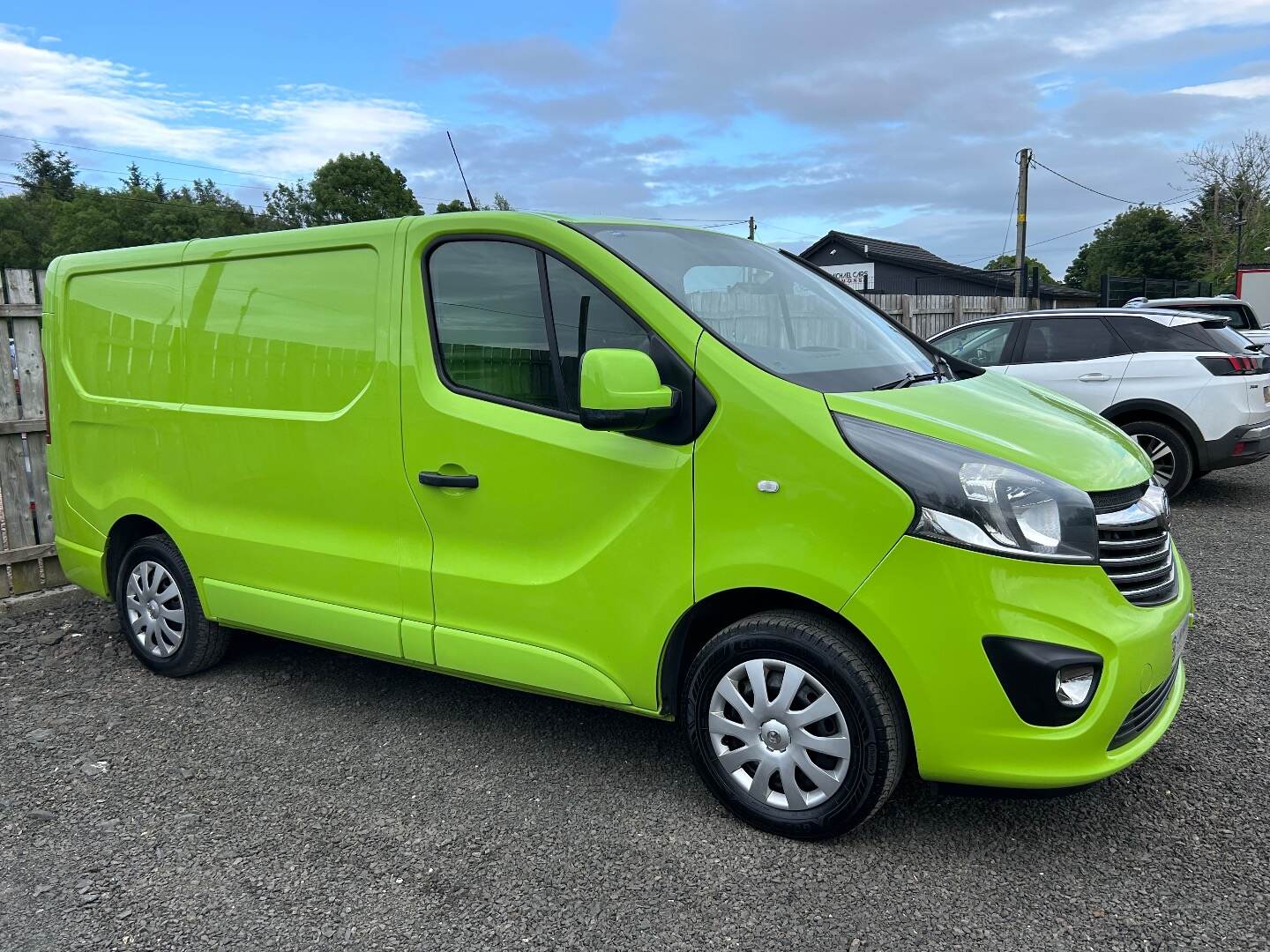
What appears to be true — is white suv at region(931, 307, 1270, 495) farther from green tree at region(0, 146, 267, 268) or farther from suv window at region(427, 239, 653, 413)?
green tree at region(0, 146, 267, 268)

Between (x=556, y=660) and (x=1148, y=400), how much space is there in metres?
6.50

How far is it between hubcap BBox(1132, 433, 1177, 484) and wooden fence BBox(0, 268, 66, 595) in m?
7.96

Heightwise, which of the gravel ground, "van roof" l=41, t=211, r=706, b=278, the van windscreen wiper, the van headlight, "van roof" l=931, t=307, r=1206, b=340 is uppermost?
"van roof" l=41, t=211, r=706, b=278

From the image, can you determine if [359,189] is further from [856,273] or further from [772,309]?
[772,309]

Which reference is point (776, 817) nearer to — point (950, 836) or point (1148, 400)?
point (950, 836)

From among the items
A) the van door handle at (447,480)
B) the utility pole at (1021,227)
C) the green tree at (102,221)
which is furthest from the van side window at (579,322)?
the green tree at (102,221)

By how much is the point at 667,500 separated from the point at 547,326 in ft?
2.48

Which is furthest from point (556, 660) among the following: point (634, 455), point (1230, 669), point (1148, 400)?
point (1148, 400)

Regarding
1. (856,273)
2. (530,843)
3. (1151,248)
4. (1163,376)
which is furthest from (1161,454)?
(1151,248)

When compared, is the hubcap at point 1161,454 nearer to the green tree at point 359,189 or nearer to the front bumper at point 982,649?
the front bumper at point 982,649

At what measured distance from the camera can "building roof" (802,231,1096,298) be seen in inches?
1448

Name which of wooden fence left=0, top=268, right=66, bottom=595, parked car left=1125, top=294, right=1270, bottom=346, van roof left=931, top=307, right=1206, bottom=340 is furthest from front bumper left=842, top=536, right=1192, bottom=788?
parked car left=1125, top=294, right=1270, bottom=346

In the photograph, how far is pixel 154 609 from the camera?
14.3 feet

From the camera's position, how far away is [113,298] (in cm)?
431
